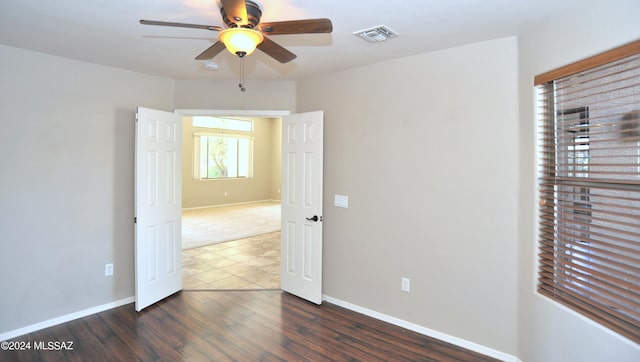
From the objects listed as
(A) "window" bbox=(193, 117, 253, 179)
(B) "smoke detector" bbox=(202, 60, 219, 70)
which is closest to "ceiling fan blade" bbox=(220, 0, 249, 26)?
(B) "smoke detector" bbox=(202, 60, 219, 70)

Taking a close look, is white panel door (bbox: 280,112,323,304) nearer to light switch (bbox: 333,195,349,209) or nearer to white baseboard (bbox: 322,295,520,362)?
light switch (bbox: 333,195,349,209)

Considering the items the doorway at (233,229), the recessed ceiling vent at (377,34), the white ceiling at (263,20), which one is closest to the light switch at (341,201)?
the doorway at (233,229)

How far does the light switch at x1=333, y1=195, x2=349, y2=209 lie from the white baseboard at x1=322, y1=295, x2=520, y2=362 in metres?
1.09

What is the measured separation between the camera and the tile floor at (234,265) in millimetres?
4188

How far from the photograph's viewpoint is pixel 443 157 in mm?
2875

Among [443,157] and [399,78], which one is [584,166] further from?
[399,78]

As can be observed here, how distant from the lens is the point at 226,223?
8180 mm

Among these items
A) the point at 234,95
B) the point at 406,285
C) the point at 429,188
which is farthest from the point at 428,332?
the point at 234,95

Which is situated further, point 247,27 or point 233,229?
point 233,229

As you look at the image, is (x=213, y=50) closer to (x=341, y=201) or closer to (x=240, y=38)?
(x=240, y=38)

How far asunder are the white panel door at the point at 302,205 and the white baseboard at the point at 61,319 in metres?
1.83

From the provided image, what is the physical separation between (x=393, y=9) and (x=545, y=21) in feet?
3.63

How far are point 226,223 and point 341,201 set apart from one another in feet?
17.7

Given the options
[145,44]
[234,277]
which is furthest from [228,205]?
[145,44]
